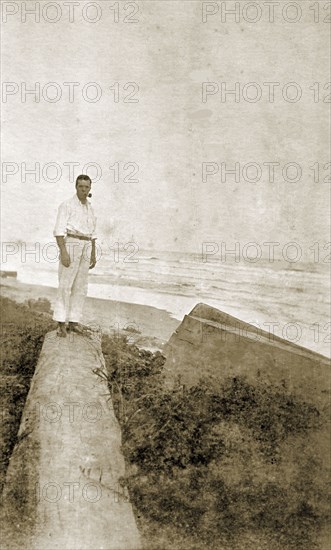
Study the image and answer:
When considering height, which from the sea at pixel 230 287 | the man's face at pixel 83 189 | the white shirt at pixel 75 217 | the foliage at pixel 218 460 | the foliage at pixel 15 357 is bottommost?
the foliage at pixel 218 460

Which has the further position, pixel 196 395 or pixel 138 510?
pixel 196 395

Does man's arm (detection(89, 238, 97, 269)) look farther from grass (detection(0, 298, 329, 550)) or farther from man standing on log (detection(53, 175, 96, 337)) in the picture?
grass (detection(0, 298, 329, 550))

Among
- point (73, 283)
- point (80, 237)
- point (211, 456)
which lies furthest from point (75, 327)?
point (211, 456)

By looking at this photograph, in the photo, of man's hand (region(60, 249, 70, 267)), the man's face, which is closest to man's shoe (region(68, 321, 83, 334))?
man's hand (region(60, 249, 70, 267))

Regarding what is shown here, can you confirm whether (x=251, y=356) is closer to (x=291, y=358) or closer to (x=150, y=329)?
(x=291, y=358)

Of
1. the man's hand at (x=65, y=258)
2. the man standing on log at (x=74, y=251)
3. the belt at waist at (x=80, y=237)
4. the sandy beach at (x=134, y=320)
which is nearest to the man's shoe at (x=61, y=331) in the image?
the man standing on log at (x=74, y=251)

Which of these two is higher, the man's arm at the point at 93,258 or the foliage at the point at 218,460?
the man's arm at the point at 93,258

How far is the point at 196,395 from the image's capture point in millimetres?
3799

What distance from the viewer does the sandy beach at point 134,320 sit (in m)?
4.18

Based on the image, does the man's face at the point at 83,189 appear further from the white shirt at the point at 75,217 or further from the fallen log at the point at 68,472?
the fallen log at the point at 68,472

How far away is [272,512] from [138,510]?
0.77 meters

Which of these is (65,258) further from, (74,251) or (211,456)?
(211,456)

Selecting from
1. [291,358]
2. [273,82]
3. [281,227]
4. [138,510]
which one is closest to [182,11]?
[273,82]

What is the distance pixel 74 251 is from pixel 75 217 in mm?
259
